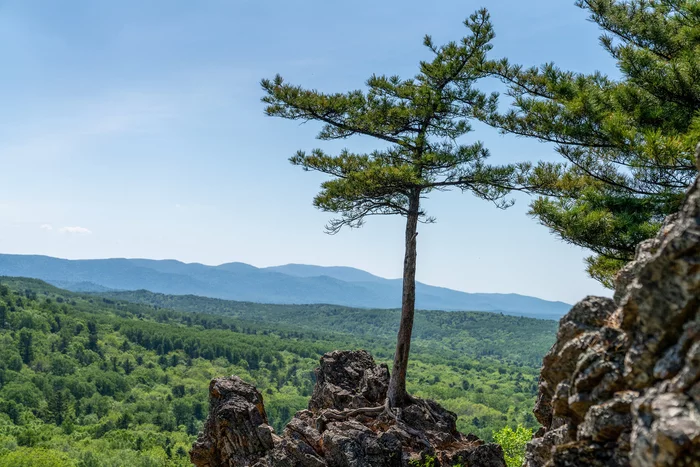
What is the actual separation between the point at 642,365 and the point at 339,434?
7865 millimetres

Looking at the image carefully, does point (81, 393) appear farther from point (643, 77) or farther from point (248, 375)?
point (643, 77)

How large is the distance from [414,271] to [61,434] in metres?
70.0

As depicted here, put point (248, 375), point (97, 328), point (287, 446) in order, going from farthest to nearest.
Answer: point (97, 328)
point (248, 375)
point (287, 446)

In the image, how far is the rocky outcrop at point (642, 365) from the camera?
3.31 metres

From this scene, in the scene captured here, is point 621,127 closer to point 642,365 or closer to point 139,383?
point 642,365

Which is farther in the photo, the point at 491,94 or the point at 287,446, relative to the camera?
the point at 491,94

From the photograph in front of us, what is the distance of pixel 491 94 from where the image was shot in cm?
1278

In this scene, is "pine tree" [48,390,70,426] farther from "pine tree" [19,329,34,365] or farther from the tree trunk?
the tree trunk

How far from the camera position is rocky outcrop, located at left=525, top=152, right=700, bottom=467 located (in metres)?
3.31

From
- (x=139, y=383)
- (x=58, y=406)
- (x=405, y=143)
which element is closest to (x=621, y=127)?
(x=405, y=143)

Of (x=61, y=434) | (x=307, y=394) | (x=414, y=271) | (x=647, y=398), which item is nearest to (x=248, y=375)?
(x=307, y=394)

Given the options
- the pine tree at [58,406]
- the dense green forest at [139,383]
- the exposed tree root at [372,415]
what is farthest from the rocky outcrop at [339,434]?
the pine tree at [58,406]

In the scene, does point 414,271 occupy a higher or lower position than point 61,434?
higher

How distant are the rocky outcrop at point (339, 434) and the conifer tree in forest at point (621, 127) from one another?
4.80 m
